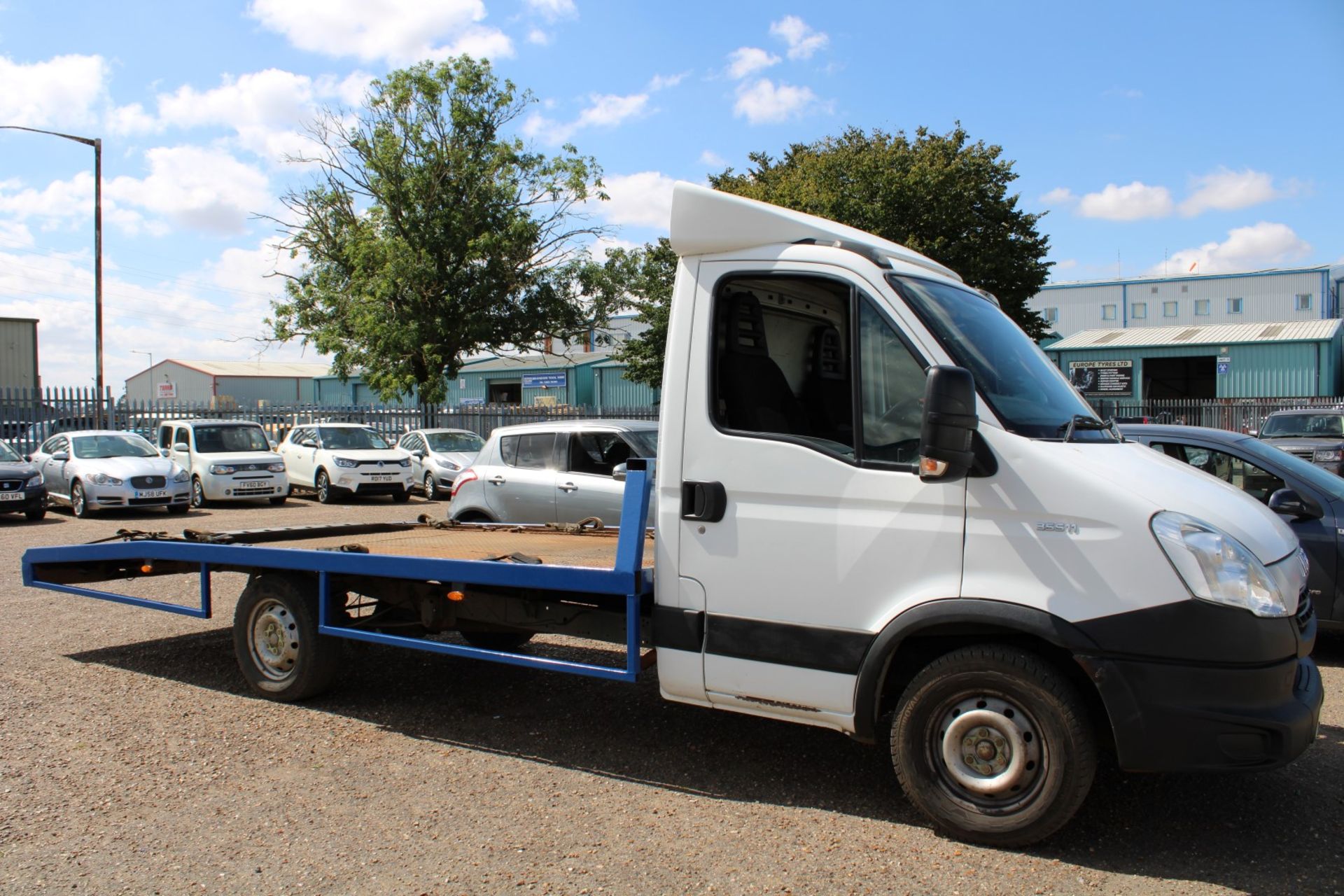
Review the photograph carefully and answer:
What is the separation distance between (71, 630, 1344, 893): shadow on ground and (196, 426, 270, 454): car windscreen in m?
13.5

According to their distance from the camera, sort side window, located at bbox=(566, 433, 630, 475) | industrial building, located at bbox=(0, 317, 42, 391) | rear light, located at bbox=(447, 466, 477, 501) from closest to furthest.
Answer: side window, located at bbox=(566, 433, 630, 475)
rear light, located at bbox=(447, 466, 477, 501)
industrial building, located at bbox=(0, 317, 42, 391)

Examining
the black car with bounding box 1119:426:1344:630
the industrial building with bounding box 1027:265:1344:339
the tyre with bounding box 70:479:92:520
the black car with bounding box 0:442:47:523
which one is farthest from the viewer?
the industrial building with bounding box 1027:265:1344:339

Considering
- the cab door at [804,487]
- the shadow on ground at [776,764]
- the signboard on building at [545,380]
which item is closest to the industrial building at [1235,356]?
the signboard on building at [545,380]

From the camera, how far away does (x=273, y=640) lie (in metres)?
6.00

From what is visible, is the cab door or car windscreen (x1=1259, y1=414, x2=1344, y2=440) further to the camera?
car windscreen (x1=1259, y1=414, x2=1344, y2=440)

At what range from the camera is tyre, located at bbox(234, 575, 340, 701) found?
577 cm

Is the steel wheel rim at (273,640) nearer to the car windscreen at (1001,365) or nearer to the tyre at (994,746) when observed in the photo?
the tyre at (994,746)

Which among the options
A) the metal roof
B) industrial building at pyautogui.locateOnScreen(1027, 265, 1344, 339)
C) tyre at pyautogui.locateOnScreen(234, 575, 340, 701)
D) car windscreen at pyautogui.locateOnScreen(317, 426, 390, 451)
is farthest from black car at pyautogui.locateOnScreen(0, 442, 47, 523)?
industrial building at pyautogui.locateOnScreen(1027, 265, 1344, 339)

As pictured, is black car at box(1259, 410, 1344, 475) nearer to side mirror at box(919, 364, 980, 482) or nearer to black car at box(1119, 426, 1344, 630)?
black car at box(1119, 426, 1344, 630)

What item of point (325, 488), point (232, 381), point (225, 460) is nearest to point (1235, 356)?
point (325, 488)

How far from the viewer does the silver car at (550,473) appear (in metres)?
9.39

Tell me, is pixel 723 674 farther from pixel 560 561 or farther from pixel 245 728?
pixel 245 728

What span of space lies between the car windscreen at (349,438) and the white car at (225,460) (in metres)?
1.28

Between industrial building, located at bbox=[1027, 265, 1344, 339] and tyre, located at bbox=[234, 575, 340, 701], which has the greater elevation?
industrial building, located at bbox=[1027, 265, 1344, 339]
